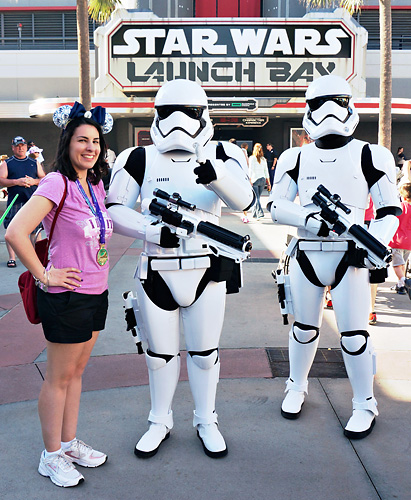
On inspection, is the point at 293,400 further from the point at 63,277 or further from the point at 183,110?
the point at 183,110

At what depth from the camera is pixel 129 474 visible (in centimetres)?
272

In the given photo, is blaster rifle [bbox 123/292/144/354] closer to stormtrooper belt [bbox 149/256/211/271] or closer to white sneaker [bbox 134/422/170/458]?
stormtrooper belt [bbox 149/256/211/271]

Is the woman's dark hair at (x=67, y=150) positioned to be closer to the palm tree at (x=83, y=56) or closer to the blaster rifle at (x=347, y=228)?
the blaster rifle at (x=347, y=228)

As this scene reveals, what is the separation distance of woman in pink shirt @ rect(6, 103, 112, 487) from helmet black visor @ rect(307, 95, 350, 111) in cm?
127

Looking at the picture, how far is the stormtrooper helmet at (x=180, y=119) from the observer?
9.18ft

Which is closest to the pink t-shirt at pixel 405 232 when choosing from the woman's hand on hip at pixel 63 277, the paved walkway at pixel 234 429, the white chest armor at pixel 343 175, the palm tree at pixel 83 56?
the paved walkway at pixel 234 429

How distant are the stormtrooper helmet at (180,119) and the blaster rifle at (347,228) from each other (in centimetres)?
71

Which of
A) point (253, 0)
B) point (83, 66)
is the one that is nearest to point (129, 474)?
point (83, 66)

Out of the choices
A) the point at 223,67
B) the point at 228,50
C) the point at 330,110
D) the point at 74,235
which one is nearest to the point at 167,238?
the point at 74,235

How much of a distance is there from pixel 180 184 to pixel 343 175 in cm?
96

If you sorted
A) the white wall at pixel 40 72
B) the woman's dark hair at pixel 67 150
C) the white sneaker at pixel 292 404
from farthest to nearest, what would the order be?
the white wall at pixel 40 72 → the white sneaker at pixel 292 404 → the woman's dark hair at pixel 67 150

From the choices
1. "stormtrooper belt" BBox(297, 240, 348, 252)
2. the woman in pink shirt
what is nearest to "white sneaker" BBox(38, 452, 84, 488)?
the woman in pink shirt

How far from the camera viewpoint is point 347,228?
3.01 m

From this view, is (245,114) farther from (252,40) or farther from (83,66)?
(83,66)
